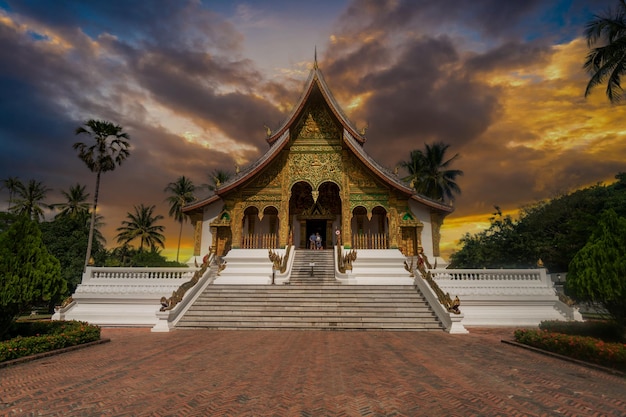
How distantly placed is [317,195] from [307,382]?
1620 cm

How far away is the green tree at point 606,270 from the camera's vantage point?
312 inches

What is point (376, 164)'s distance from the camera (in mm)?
21297

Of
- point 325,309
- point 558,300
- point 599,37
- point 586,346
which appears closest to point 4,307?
point 325,309

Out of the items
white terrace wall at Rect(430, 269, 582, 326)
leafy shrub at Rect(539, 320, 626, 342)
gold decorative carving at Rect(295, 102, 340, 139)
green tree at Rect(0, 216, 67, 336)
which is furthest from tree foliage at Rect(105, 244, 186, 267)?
leafy shrub at Rect(539, 320, 626, 342)

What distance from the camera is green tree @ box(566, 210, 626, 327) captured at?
26.0 feet

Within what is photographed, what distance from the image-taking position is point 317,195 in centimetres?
2159

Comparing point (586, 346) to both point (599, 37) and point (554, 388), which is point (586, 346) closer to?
point (554, 388)

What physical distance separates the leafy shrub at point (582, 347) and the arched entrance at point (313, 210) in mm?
15900

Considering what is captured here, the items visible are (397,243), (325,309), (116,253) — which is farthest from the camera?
(116,253)

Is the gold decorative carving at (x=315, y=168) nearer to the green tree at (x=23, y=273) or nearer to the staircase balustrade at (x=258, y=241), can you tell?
the staircase balustrade at (x=258, y=241)

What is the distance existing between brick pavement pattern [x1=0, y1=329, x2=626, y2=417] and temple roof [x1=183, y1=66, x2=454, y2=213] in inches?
507

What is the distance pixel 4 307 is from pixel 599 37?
86.0 feet

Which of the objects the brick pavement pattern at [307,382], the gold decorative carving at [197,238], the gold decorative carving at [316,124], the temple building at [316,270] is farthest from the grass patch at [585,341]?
the gold decorative carving at [197,238]

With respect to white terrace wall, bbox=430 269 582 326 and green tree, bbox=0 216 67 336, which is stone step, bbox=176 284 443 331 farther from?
green tree, bbox=0 216 67 336
